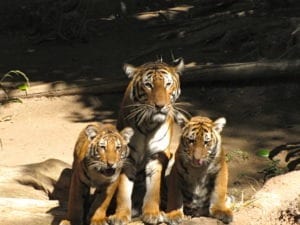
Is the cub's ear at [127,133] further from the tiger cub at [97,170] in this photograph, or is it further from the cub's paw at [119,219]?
the cub's paw at [119,219]

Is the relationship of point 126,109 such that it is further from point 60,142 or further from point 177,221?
point 60,142

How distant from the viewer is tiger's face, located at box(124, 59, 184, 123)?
17.7ft

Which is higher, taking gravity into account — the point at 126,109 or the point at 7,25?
the point at 7,25

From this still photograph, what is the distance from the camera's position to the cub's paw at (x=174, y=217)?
Answer: 5.14 m

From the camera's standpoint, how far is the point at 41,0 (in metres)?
17.1

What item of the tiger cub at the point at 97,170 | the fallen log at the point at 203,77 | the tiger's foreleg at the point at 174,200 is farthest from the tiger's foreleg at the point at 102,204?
the fallen log at the point at 203,77

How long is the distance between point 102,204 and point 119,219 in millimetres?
169

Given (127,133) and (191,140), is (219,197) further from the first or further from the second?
(127,133)

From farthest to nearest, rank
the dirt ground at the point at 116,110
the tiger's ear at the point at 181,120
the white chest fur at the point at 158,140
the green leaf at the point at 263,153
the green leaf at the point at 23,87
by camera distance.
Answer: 1. the green leaf at the point at 23,87
2. the dirt ground at the point at 116,110
3. the green leaf at the point at 263,153
4. the white chest fur at the point at 158,140
5. the tiger's ear at the point at 181,120

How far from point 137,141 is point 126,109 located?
318 mm

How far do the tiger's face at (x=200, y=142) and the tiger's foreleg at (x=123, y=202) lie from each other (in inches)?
22.0

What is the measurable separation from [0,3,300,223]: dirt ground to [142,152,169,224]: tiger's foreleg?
1.00 metres

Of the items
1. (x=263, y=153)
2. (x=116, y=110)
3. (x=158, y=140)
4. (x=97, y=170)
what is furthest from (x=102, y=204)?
(x=116, y=110)

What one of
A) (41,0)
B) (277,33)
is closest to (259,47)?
(277,33)
